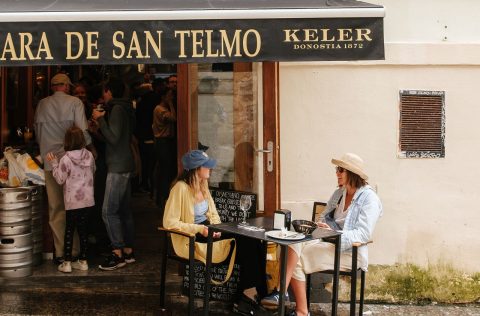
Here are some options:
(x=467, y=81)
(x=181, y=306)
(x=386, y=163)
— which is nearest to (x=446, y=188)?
(x=386, y=163)

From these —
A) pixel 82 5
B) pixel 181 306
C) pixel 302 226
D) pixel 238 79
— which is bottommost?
pixel 181 306

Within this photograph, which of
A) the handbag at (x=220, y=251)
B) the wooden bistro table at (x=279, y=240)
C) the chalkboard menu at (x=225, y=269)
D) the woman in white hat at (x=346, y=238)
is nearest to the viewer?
the wooden bistro table at (x=279, y=240)

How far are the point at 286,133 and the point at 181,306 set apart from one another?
6.42 ft

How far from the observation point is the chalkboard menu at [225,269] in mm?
5895

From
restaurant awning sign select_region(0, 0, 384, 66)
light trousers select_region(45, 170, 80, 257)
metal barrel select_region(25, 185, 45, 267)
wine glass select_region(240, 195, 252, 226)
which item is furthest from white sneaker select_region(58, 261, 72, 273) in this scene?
restaurant awning sign select_region(0, 0, 384, 66)

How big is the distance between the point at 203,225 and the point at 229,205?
0.57 meters

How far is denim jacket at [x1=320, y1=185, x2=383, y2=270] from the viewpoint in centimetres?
537

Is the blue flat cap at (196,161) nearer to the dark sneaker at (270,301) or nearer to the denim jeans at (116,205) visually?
the dark sneaker at (270,301)

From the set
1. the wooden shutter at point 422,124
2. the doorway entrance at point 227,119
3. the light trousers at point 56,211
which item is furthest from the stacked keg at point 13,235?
the wooden shutter at point 422,124

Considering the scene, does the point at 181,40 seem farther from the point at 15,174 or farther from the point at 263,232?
the point at 15,174

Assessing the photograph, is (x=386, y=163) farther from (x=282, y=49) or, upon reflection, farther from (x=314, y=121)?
(x=282, y=49)

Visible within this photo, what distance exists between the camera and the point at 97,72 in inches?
417

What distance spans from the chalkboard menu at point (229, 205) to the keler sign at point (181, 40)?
137cm

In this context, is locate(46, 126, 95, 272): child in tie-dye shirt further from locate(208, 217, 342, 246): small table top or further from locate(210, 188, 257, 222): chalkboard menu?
locate(208, 217, 342, 246): small table top
